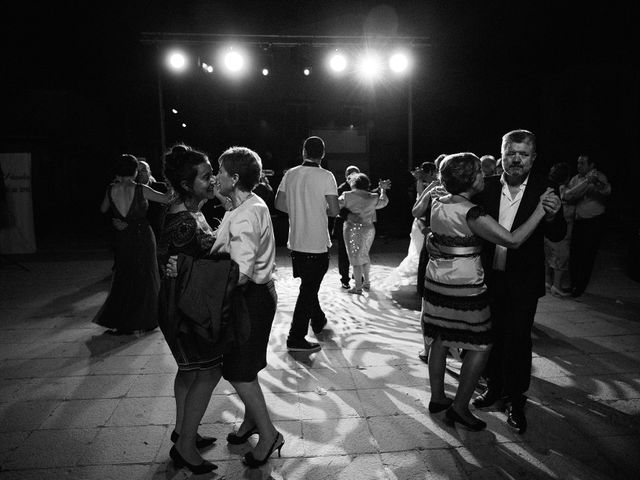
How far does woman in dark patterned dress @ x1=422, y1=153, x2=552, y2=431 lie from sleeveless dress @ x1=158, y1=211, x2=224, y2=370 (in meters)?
1.34

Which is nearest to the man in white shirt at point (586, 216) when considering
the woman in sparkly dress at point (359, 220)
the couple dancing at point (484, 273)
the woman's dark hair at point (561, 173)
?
the woman's dark hair at point (561, 173)

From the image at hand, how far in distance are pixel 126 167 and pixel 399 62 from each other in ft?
22.7

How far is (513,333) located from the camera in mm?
2824

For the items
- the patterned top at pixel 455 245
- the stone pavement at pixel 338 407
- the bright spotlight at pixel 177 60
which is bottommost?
the stone pavement at pixel 338 407

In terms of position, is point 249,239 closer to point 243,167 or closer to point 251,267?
point 251,267

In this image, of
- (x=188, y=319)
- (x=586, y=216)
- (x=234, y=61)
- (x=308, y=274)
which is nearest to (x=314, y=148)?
(x=308, y=274)

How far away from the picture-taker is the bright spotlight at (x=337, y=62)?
9.68m

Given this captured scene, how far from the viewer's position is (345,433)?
273 centimetres

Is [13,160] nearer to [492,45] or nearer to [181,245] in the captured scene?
[181,245]

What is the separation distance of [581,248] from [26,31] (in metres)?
17.5

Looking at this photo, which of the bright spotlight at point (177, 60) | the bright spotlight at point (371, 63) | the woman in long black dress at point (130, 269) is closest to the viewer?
the woman in long black dress at point (130, 269)

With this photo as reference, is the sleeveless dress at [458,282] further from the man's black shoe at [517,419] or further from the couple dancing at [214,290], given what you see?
the couple dancing at [214,290]

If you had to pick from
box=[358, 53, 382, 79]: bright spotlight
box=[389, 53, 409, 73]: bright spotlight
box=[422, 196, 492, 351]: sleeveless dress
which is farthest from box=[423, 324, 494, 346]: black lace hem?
box=[389, 53, 409, 73]: bright spotlight

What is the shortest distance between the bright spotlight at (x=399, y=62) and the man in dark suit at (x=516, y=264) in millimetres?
7325
